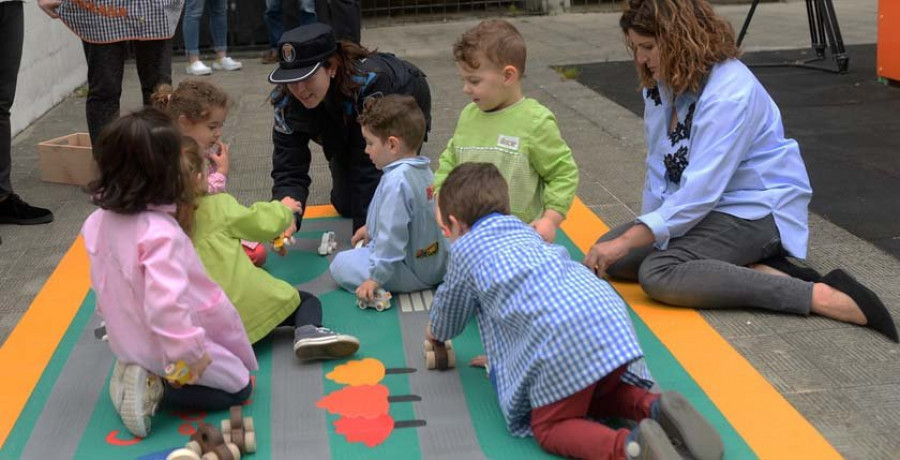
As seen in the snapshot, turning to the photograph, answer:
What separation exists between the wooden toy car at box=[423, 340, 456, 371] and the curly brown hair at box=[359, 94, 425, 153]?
843 mm

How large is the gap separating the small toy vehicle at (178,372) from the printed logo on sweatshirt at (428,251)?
1209 mm

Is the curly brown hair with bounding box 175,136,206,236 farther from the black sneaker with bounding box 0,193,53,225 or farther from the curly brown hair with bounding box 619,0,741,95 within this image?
the black sneaker with bounding box 0,193,53,225

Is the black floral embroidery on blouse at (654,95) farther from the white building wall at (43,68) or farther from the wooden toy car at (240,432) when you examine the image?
the white building wall at (43,68)

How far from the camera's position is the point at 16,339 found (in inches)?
145

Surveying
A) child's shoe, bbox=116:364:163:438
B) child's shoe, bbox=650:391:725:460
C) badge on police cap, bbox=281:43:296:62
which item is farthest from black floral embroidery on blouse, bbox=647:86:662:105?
child's shoe, bbox=116:364:163:438

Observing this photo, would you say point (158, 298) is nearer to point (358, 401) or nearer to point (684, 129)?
point (358, 401)

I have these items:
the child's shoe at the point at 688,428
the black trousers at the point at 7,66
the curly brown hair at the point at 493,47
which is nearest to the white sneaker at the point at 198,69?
the black trousers at the point at 7,66

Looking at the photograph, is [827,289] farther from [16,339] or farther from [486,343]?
[16,339]

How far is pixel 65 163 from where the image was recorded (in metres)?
5.73

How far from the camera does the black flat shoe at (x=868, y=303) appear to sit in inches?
133

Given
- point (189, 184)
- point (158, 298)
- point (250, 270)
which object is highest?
point (189, 184)

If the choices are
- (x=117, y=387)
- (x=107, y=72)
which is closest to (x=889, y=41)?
(x=107, y=72)

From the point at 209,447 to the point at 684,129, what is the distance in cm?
209

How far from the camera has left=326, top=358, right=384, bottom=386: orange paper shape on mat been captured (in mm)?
3270
